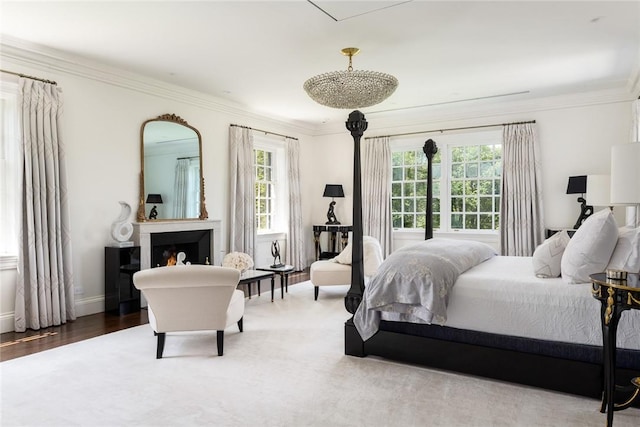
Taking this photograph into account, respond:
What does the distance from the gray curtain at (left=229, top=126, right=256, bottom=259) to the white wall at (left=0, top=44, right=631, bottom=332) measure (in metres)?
0.12

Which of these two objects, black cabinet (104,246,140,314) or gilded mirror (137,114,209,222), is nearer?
black cabinet (104,246,140,314)

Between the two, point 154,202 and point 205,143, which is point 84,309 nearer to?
point 154,202

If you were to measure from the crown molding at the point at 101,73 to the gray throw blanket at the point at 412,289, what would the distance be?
3.94 m

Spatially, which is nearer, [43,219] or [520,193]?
[43,219]

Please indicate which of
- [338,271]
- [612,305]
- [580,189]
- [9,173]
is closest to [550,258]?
[612,305]

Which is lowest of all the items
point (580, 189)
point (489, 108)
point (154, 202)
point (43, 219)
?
point (43, 219)

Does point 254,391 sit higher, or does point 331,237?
point 331,237

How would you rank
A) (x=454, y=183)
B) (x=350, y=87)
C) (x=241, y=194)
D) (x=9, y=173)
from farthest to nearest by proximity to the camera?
1. (x=454, y=183)
2. (x=241, y=194)
3. (x=9, y=173)
4. (x=350, y=87)

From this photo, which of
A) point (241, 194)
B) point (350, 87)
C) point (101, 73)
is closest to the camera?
point (350, 87)

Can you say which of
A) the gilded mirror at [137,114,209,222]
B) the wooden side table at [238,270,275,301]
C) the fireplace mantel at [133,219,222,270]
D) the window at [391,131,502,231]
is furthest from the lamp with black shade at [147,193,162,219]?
the window at [391,131,502,231]

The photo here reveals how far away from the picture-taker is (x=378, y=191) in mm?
7621

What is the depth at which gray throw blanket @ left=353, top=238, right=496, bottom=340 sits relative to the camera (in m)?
2.85

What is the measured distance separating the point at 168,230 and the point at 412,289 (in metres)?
3.66

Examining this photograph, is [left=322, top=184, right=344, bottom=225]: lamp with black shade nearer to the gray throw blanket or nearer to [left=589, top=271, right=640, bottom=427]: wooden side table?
the gray throw blanket
